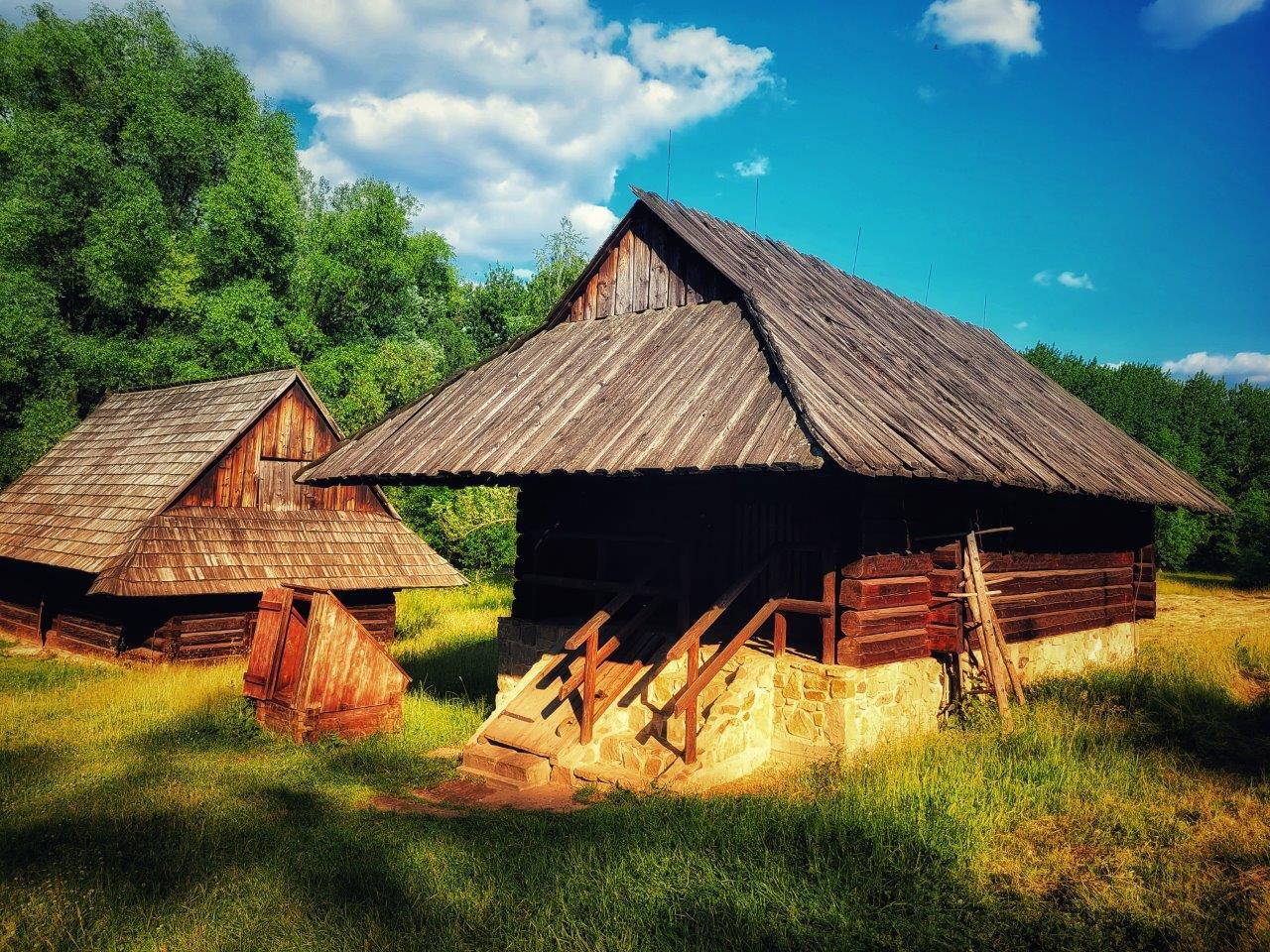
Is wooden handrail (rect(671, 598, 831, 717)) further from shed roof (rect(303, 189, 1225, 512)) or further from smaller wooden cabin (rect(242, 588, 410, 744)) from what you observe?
smaller wooden cabin (rect(242, 588, 410, 744))

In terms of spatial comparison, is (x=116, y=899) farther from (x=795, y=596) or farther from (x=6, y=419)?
(x=6, y=419)

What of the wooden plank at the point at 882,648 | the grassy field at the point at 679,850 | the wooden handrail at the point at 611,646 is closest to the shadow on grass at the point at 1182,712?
the grassy field at the point at 679,850

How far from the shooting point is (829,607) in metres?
7.77

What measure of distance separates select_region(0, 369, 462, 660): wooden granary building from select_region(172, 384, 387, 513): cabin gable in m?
0.02

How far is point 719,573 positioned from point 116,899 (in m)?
6.02

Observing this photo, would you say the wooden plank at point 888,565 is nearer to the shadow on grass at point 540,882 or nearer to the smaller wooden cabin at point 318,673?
the shadow on grass at point 540,882

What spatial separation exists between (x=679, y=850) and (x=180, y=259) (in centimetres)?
Result: 2891

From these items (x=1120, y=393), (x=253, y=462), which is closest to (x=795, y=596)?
(x=253, y=462)

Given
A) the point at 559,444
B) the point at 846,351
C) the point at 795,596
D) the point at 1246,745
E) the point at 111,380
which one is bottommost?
the point at 1246,745

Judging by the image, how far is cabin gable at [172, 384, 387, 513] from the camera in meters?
15.5

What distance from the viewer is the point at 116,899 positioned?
494 cm

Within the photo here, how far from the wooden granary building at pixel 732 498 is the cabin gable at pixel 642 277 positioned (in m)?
0.03

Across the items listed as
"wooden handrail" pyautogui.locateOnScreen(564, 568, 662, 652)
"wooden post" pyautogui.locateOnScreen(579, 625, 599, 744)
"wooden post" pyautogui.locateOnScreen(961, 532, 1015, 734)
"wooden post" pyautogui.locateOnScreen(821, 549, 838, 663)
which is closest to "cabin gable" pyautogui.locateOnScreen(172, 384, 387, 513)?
"wooden handrail" pyautogui.locateOnScreen(564, 568, 662, 652)

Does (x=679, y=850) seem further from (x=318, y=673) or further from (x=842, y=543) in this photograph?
(x=318, y=673)
